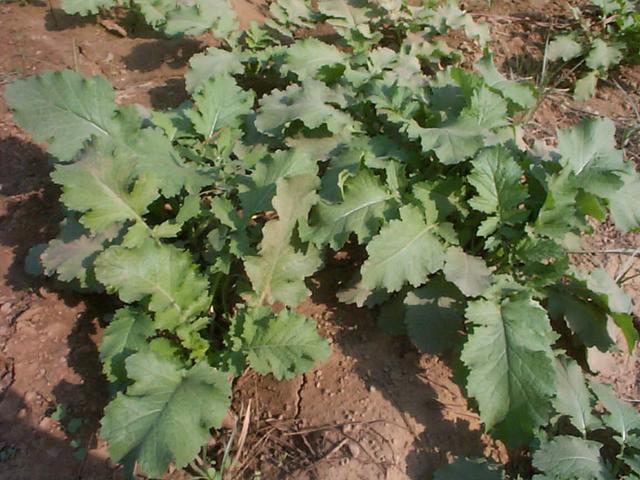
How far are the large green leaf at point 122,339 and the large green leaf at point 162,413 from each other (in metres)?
0.12

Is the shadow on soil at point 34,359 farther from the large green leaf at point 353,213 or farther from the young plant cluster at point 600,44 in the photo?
the young plant cluster at point 600,44

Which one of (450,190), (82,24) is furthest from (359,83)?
(82,24)

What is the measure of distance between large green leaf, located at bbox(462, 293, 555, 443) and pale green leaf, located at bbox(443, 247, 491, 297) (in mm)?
72

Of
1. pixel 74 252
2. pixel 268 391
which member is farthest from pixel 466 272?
pixel 74 252

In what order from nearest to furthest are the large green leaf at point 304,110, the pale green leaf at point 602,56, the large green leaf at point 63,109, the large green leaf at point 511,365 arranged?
the large green leaf at point 511,365
the large green leaf at point 63,109
the large green leaf at point 304,110
the pale green leaf at point 602,56

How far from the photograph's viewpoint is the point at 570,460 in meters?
2.54

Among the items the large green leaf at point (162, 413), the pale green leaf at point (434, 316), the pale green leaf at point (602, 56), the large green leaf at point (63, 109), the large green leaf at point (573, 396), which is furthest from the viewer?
the pale green leaf at point (602, 56)

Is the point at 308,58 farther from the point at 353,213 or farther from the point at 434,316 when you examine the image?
the point at 434,316

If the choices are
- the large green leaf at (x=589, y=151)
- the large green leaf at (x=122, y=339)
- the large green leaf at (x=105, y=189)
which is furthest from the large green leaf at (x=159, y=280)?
the large green leaf at (x=589, y=151)

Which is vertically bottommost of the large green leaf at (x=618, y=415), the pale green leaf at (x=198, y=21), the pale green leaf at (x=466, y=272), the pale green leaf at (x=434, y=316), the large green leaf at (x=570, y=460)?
the large green leaf at (x=618, y=415)

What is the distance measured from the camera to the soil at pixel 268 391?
8.39 ft

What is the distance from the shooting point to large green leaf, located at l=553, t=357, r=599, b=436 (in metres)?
2.69

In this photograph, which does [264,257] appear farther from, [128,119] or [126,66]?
[126,66]

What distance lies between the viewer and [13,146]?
3.46 meters
